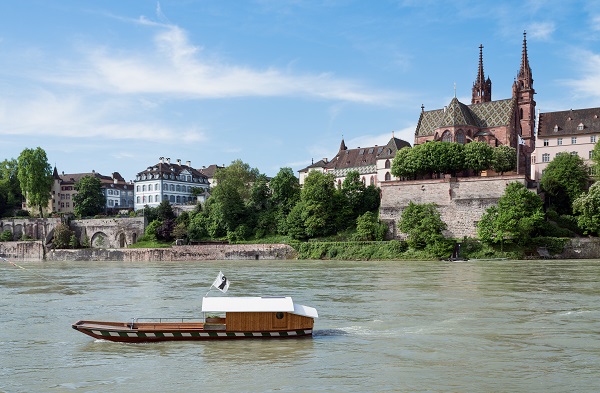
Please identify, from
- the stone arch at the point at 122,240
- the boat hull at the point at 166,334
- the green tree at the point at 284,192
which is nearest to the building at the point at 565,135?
the green tree at the point at 284,192

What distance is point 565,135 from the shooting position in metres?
73.2

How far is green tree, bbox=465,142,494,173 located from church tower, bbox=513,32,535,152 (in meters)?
15.4

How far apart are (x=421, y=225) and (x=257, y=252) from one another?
65.0 feet

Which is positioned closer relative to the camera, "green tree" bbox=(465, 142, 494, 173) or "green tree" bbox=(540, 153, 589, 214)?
"green tree" bbox=(540, 153, 589, 214)

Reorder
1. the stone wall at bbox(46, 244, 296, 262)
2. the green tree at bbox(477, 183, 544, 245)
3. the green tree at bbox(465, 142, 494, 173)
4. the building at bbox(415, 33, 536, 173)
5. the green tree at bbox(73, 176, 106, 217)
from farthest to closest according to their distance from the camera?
the green tree at bbox(73, 176, 106, 217)
the building at bbox(415, 33, 536, 173)
the stone wall at bbox(46, 244, 296, 262)
the green tree at bbox(465, 142, 494, 173)
the green tree at bbox(477, 183, 544, 245)

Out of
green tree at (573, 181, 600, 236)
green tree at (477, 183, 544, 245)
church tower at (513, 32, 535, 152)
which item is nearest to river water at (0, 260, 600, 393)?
green tree at (477, 183, 544, 245)

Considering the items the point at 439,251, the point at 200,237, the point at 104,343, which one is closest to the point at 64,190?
the point at 200,237

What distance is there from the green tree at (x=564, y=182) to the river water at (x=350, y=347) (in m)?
34.1

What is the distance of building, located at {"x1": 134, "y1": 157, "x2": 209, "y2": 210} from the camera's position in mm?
107438

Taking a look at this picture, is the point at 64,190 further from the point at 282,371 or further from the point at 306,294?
the point at 282,371

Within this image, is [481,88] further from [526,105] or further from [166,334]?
[166,334]

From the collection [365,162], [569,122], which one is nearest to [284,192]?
[365,162]

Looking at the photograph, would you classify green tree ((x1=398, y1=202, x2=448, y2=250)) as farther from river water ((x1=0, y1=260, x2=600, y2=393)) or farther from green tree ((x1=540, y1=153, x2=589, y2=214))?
river water ((x1=0, y1=260, x2=600, y2=393))

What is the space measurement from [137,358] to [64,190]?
104843mm
